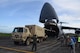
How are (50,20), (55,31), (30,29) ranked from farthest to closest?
(55,31) → (50,20) → (30,29)

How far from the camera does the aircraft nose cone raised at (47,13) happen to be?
131 ft

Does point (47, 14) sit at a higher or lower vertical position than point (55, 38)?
higher

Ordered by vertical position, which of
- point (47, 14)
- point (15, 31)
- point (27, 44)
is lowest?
point (27, 44)

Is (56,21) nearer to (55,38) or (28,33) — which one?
(55,38)

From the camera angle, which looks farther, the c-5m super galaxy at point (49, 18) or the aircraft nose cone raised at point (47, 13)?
the aircraft nose cone raised at point (47, 13)

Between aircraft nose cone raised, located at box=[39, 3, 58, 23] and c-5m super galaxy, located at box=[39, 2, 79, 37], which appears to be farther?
aircraft nose cone raised, located at box=[39, 3, 58, 23]

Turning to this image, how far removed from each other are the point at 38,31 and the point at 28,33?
176 inches

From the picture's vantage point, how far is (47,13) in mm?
40281

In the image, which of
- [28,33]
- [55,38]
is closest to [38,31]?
[28,33]

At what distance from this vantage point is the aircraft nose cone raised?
40031mm

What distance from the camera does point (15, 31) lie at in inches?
1131

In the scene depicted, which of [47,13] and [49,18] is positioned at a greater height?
[47,13]

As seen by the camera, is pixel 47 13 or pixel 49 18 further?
pixel 47 13

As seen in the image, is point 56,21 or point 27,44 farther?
point 56,21
